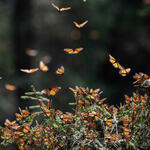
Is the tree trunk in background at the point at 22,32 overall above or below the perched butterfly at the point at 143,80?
above

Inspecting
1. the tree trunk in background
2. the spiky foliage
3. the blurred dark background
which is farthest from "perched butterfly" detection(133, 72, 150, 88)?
the tree trunk in background

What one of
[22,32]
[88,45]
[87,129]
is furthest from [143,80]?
[88,45]

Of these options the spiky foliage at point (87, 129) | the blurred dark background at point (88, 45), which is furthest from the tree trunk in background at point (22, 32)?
the spiky foliage at point (87, 129)

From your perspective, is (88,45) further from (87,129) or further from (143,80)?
(87,129)

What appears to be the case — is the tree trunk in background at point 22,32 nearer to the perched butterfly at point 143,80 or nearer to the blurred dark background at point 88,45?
the blurred dark background at point 88,45

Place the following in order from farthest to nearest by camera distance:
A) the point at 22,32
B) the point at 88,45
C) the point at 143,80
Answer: the point at 88,45
the point at 22,32
the point at 143,80

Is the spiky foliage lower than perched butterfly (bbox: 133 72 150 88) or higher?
lower

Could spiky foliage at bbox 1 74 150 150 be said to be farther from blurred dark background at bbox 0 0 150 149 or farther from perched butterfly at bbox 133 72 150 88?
blurred dark background at bbox 0 0 150 149

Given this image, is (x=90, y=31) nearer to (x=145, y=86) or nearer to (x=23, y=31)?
(x=23, y=31)

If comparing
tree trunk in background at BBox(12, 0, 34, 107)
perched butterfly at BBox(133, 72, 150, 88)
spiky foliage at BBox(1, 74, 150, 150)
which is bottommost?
spiky foliage at BBox(1, 74, 150, 150)
